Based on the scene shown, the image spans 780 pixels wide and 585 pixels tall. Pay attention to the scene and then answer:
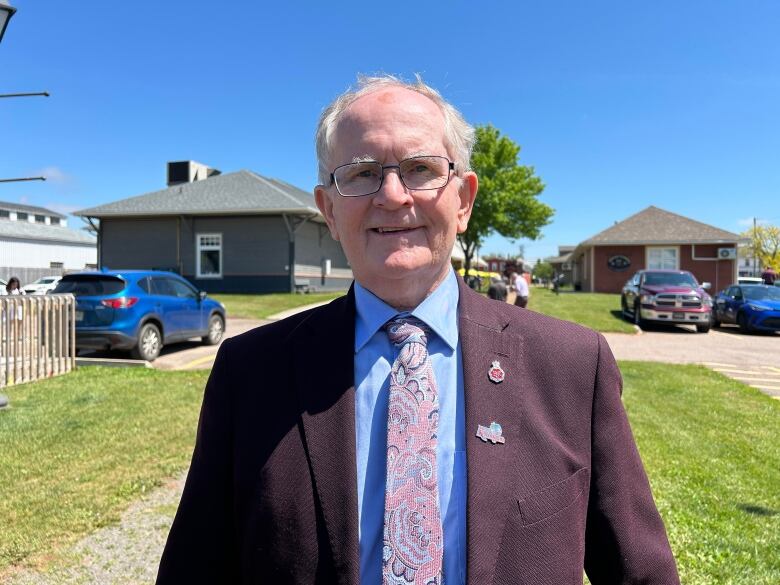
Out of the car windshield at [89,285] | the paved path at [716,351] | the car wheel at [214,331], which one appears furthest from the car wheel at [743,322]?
the car windshield at [89,285]

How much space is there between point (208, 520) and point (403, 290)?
2.75ft

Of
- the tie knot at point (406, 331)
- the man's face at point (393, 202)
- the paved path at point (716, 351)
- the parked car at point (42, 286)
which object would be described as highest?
the man's face at point (393, 202)

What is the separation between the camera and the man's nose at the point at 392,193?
1520mm

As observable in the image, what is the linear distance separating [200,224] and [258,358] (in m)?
26.7

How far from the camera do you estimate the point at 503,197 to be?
35.8 metres

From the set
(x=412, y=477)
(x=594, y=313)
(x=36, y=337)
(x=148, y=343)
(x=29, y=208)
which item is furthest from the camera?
(x=29, y=208)

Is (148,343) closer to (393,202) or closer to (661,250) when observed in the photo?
(393,202)

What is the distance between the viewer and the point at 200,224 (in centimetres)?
A: 2658

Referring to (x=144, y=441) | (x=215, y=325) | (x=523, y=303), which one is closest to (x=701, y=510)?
(x=144, y=441)

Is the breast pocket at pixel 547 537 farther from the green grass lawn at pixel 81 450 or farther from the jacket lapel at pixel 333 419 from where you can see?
the green grass lawn at pixel 81 450

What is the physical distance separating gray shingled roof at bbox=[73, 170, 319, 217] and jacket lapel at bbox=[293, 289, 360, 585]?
23095 millimetres

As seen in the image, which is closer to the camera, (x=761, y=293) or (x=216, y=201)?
(x=761, y=293)

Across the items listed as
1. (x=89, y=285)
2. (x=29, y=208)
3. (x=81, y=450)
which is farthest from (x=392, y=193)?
(x=29, y=208)

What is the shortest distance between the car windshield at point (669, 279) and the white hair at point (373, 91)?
16797 mm
